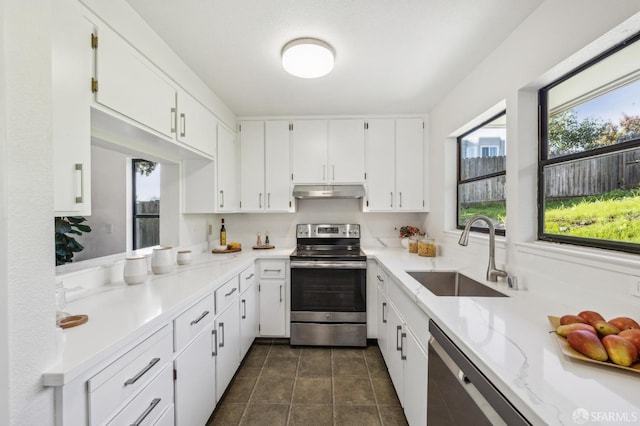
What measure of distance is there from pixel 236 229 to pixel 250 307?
1148mm

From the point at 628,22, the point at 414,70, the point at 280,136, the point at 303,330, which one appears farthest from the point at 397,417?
the point at 280,136

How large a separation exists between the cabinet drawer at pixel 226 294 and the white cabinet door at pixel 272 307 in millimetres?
551

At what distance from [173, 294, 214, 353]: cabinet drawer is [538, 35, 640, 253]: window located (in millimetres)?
1993

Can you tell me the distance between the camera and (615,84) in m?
1.17

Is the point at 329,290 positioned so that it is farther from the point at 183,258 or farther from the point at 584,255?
the point at 584,255

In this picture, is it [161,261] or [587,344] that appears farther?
[161,261]

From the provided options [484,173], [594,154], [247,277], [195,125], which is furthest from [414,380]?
[195,125]

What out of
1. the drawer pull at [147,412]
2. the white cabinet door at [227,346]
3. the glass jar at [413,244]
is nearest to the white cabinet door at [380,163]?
the glass jar at [413,244]

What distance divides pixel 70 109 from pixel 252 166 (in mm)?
1977

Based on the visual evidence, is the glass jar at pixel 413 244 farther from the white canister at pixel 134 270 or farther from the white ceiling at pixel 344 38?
the white canister at pixel 134 270

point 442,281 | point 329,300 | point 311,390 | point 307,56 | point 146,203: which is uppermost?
point 307,56

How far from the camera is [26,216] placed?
0.70 meters

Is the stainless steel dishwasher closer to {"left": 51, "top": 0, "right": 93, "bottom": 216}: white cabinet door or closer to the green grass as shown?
the green grass

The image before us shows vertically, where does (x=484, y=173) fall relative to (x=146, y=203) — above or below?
above
